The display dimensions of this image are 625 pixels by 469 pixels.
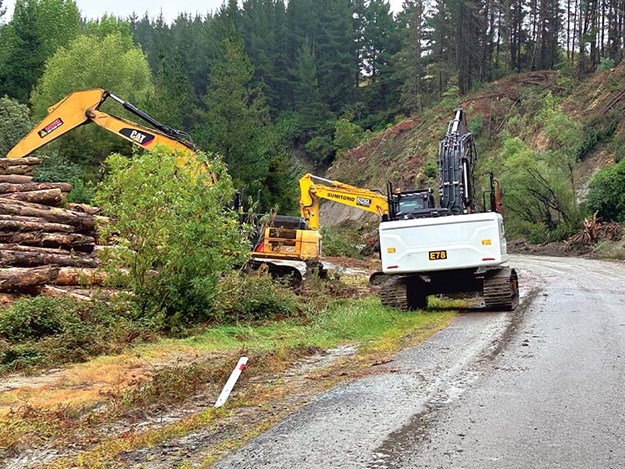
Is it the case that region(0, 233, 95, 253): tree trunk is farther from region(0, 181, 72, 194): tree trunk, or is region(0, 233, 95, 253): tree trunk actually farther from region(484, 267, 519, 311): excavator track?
region(484, 267, 519, 311): excavator track

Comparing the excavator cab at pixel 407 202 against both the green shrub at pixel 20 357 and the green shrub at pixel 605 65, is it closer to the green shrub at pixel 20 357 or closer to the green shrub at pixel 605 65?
the green shrub at pixel 20 357

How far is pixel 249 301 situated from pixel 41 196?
6300 millimetres

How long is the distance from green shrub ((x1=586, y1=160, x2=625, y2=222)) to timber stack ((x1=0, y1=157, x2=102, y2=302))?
2974 centimetres

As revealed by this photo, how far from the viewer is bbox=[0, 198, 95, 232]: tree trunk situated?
14.4 m

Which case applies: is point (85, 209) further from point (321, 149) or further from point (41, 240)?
point (321, 149)

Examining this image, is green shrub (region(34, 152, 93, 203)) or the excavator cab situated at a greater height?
green shrub (region(34, 152, 93, 203))

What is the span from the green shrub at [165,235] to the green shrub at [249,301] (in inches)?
37.2

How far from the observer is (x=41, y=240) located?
43.9ft

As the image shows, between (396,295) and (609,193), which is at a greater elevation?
(609,193)

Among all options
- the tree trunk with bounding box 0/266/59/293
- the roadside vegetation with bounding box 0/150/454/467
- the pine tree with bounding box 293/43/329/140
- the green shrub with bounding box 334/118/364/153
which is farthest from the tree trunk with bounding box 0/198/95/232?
the pine tree with bounding box 293/43/329/140

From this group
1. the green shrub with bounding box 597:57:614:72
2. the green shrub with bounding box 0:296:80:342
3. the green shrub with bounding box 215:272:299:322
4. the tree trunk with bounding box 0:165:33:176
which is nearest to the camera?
the green shrub with bounding box 0:296:80:342

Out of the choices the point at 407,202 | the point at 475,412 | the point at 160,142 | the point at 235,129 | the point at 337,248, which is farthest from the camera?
the point at 235,129

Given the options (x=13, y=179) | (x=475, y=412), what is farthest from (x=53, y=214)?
(x=475, y=412)

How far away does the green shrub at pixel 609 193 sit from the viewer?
3672 centimetres
